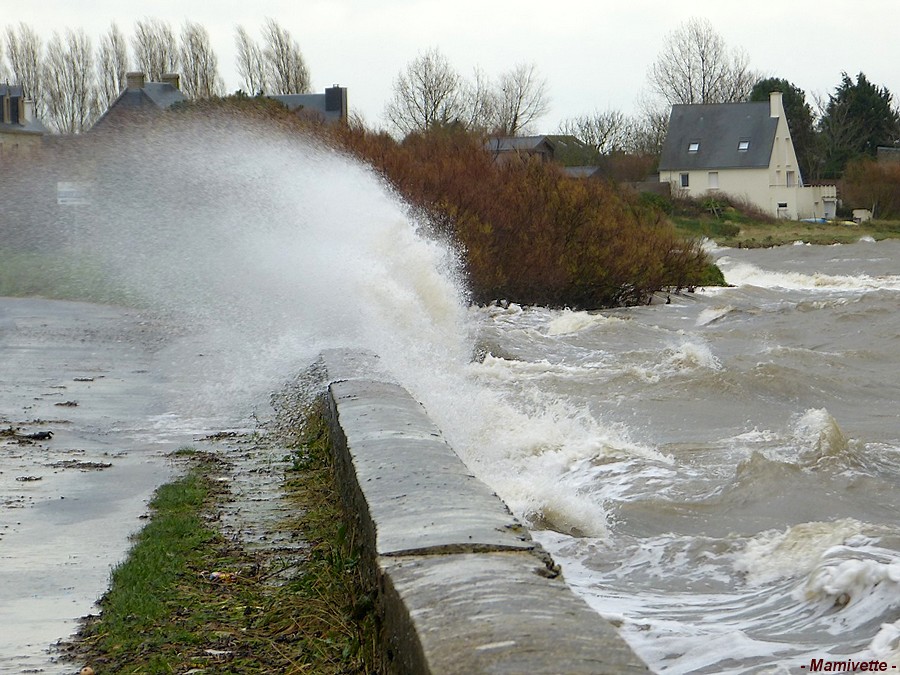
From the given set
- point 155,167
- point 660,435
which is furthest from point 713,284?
point 660,435

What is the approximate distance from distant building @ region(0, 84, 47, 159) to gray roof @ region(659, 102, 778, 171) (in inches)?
1524

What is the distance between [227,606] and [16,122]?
63.7m

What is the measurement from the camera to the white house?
76.4 meters

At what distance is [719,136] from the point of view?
8175cm

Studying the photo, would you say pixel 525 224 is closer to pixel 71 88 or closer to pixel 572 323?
pixel 572 323

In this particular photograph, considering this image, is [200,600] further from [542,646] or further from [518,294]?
[518,294]

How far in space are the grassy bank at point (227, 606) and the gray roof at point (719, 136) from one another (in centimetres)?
7550

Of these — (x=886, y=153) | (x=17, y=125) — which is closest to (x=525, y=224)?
(x=17, y=125)

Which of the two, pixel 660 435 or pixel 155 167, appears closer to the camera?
pixel 660 435

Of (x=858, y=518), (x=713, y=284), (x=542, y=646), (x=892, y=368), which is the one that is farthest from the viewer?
(x=713, y=284)

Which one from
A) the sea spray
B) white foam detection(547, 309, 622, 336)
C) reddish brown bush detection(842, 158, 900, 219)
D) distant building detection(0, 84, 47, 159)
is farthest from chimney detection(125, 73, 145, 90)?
white foam detection(547, 309, 622, 336)

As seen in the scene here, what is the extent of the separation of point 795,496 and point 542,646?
599 cm

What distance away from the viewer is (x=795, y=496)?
28.8 feet

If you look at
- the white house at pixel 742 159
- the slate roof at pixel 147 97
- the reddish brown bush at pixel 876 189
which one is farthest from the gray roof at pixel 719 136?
the slate roof at pixel 147 97
